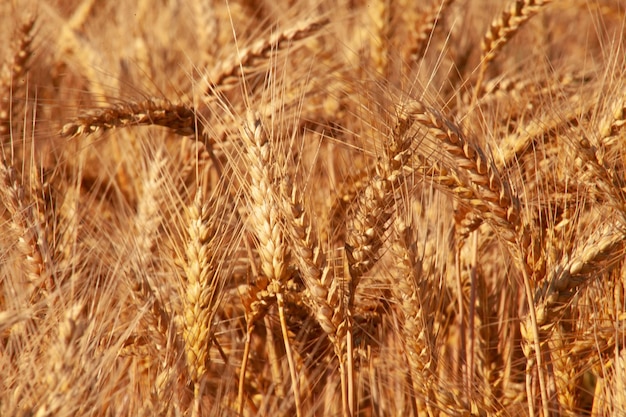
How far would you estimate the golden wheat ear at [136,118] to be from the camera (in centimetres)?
169

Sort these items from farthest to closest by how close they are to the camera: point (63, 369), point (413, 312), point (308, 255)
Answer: point (413, 312), point (308, 255), point (63, 369)

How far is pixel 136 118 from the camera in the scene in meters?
1.74

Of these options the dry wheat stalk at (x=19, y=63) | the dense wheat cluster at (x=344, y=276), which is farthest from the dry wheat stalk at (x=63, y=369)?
the dry wheat stalk at (x=19, y=63)

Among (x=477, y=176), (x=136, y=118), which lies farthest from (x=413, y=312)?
(x=136, y=118)

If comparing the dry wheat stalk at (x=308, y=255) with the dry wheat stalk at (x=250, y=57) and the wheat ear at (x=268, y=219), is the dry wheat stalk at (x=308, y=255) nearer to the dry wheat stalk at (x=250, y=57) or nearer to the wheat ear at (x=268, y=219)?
the wheat ear at (x=268, y=219)

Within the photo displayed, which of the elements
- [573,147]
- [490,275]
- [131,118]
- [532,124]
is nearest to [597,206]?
[573,147]

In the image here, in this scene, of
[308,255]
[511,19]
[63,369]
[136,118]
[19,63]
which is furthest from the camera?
[19,63]

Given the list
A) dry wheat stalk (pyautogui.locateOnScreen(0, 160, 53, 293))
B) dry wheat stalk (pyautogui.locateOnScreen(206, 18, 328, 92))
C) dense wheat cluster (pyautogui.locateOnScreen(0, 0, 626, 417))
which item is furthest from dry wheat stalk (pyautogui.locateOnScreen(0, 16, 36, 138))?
dry wheat stalk (pyautogui.locateOnScreen(0, 160, 53, 293))

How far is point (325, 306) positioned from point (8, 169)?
2.70ft

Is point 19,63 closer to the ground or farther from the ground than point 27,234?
farther from the ground

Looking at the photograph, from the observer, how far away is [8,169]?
1572 mm

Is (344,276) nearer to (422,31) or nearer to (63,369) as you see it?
(63,369)

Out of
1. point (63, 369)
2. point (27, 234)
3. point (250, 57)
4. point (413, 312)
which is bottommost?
point (63, 369)

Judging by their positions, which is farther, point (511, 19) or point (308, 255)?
point (511, 19)
